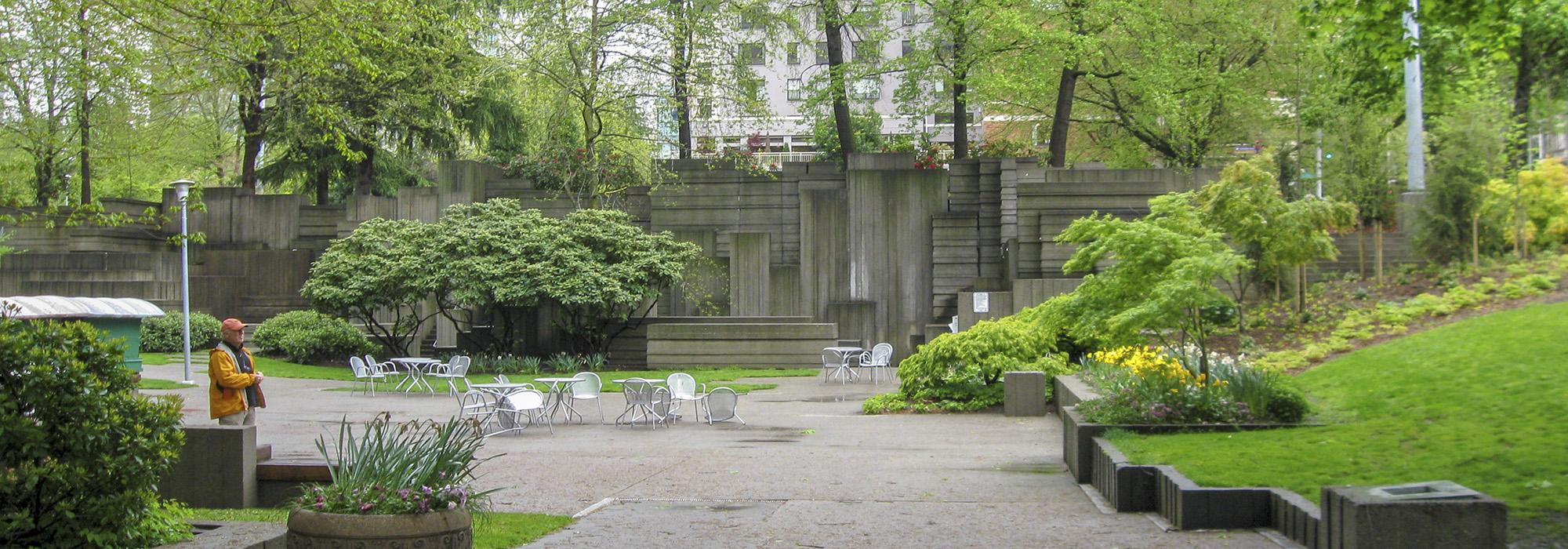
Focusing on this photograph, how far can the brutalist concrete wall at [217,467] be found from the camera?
9148 mm

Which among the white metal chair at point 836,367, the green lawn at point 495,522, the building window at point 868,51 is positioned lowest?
the green lawn at point 495,522

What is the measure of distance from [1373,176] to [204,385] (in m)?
21.2

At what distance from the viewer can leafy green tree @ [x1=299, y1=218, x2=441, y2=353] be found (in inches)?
1054

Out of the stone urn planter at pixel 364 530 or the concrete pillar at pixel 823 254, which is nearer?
the stone urn planter at pixel 364 530

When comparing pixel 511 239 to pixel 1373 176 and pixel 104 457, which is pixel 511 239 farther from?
pixel 104 457

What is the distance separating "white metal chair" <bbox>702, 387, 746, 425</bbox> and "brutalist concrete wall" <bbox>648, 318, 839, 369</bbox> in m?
9.57

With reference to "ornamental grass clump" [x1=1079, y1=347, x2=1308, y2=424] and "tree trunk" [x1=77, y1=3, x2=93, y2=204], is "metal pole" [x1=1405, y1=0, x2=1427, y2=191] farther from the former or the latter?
"tree trunk" [x1=77, y1=3, x2=93, y2=204]

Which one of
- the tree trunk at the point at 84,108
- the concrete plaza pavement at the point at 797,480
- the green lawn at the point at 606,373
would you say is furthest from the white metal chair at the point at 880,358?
the tree trunk at the point at 84,108

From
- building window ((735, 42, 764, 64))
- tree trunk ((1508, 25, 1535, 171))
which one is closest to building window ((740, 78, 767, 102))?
building window ((735, 42, 764, 64))

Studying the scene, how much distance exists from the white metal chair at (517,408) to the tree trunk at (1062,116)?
Answer: 16.2 meters

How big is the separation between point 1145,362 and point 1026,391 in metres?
3.37

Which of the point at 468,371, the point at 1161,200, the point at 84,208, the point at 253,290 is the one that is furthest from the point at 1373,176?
the point at 253,290

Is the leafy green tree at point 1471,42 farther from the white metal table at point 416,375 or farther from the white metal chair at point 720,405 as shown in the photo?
the white metal table at point 416,375

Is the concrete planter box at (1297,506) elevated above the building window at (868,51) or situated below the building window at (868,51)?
below
